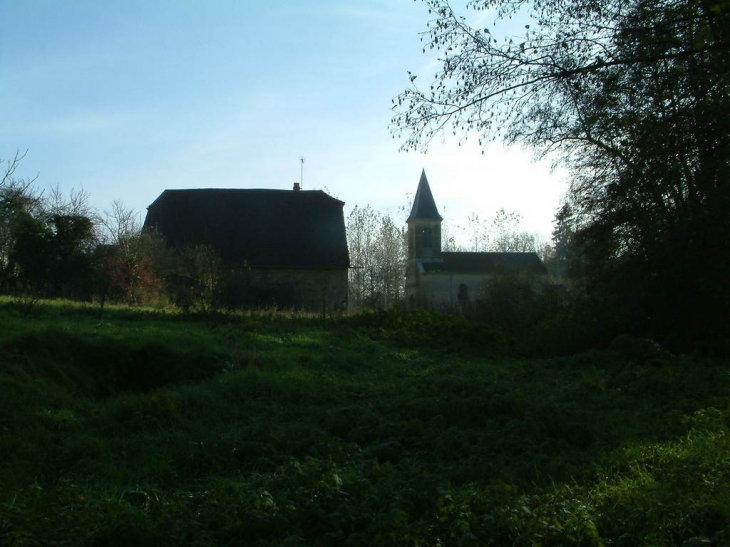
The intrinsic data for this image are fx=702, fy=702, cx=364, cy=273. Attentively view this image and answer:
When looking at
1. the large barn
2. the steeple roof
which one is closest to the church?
the steeple roof

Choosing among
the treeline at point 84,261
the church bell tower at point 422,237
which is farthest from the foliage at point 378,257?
the treeline at point 84,261

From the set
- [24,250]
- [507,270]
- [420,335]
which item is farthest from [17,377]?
[507,270]

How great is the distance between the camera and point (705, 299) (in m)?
17.0

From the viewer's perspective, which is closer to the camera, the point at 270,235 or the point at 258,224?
the point at 270,235

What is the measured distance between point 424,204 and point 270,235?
90.0 ft

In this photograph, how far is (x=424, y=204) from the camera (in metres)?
62.2

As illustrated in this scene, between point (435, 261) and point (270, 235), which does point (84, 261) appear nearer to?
point (270, 235)

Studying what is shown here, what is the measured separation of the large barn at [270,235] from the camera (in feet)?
114

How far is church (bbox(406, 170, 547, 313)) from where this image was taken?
58.5 meters

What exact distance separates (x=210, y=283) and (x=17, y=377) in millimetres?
15830

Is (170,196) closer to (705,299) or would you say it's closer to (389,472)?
(705,299)

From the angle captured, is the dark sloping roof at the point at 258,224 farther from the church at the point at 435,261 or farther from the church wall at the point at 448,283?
the church wall at the point at 448,283

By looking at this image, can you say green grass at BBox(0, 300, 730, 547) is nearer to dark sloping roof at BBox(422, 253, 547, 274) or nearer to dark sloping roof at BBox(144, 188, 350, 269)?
dark sloping roof at BBox(144, 188, 350, 269)

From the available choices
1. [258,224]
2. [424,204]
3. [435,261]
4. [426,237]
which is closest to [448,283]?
[435,261]
